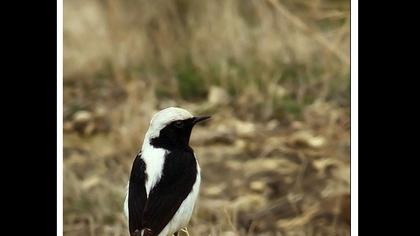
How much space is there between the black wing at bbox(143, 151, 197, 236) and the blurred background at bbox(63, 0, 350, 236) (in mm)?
657

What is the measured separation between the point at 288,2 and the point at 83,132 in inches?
52.8

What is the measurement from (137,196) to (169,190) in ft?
0.50

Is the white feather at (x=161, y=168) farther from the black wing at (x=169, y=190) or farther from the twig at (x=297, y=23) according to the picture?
the twig at (x=297, y=23)

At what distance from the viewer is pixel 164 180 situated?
6047 mm

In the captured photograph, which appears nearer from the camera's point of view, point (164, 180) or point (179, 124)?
point (164, 180)

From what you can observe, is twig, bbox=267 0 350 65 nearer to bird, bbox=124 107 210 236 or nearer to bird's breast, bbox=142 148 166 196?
bird, bbox=124 107 210 236

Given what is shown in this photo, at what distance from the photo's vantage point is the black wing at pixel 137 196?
234 inches

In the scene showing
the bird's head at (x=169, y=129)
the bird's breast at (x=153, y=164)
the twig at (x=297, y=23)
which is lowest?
the bird's breast at (x=153, y=164)

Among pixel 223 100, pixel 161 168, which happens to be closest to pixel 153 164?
pixel 161 168

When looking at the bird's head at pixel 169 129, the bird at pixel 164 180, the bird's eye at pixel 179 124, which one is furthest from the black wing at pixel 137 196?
the bird's eye at pixel 179 124

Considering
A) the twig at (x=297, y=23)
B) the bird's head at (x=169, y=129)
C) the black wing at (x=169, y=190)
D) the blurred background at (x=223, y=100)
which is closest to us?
the black wing at (x=169, y=190)

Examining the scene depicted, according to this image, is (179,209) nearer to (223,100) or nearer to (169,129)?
(169,129)

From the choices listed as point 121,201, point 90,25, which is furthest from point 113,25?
point 121,201

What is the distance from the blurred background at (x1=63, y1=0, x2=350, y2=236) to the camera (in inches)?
268
